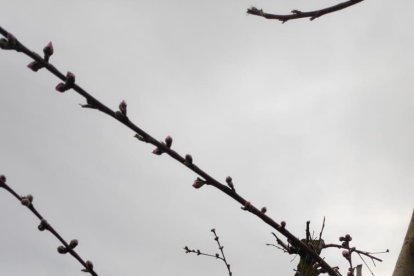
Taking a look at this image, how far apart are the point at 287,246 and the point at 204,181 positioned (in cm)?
180

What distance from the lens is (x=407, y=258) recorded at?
256 cm

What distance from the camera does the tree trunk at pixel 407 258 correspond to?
8.30ft

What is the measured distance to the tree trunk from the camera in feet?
8.30

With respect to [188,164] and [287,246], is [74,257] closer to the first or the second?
[188,164]

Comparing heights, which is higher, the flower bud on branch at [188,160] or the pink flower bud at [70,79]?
the pink flower bud at [70,79]

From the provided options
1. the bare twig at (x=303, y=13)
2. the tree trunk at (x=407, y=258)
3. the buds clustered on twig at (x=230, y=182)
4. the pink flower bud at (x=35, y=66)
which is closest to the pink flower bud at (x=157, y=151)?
the buds clustered on twig at (x=230, y=182)

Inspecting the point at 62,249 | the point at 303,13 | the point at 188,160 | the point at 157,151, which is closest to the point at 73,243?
the point at 62,249

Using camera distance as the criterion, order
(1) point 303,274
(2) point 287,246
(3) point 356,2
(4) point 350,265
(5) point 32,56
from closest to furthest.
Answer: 1. (5) point 32,56
2. (3) point 356,2
3. (1) point 303,274
4. (2) point 287,246
5. (4) point 350,265

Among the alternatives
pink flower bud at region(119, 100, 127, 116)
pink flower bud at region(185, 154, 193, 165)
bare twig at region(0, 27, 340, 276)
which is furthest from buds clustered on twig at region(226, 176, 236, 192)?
pink flower bud at region(119, 100, 127, 116)

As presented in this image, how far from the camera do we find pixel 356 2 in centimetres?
242

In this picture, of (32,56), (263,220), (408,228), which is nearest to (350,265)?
(408,228)

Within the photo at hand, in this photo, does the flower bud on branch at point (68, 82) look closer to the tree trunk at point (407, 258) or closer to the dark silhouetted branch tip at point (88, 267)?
the dark silhouetted branch tip at point (88, 267)

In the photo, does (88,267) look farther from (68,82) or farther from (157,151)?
(68,82)

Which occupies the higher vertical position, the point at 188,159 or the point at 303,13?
the point at 303,13
